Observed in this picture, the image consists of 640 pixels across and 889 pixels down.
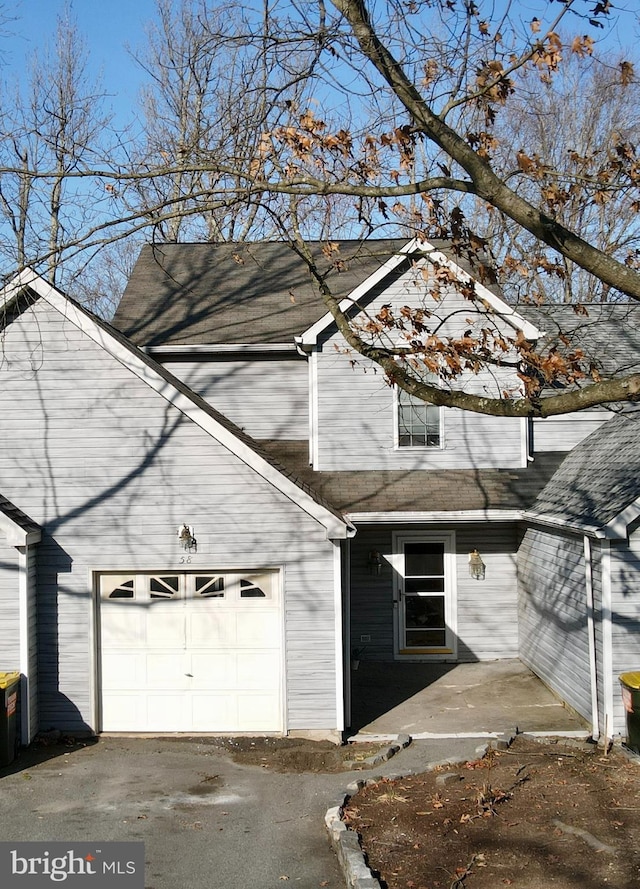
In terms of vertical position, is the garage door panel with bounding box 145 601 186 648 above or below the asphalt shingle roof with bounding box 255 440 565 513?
below

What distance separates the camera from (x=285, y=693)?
12.4 m

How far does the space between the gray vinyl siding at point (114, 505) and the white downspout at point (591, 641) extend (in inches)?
140

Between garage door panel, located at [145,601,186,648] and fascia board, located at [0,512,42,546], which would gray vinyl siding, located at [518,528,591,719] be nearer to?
garage door panel, located at [145,601,186,648]

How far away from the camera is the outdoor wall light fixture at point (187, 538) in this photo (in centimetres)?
1241

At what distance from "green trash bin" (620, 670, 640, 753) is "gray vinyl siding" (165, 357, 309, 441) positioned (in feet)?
25.6

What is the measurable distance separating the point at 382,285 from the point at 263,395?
3.11 m

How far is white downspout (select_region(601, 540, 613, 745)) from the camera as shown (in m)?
11.7

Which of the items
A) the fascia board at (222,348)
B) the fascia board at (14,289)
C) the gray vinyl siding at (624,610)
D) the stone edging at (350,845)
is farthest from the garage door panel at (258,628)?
the fascia board at (222,348)

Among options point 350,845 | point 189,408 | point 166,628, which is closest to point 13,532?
point 166,628

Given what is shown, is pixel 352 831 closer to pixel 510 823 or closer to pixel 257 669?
pixel 510 823

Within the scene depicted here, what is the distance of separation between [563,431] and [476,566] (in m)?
3.04

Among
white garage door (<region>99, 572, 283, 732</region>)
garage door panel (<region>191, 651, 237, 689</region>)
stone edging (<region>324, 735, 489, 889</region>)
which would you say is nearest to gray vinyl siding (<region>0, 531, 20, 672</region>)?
white garage door (<region>99, 572, 283, 732</region>)

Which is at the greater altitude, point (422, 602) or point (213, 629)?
point (213, 629)

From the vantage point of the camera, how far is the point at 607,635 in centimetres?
1177
